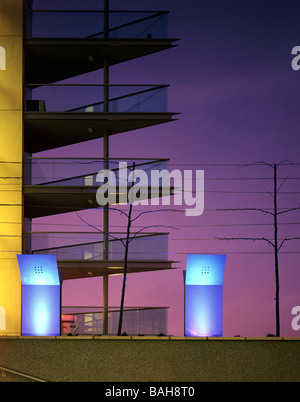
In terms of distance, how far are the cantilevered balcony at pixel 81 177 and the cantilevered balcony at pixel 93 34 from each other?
466cm

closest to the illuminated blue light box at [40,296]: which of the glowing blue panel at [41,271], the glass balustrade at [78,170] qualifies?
the glowing blue panel at [41,271]

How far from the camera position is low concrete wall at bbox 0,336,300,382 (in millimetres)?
18172

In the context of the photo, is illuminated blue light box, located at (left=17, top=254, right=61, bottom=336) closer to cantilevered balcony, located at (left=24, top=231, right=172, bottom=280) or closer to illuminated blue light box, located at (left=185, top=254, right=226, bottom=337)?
illuminated blue light box, located at (left=185, top=254, right=226, bottom=337)

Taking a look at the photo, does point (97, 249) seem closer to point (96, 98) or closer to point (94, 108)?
point (94, 108)

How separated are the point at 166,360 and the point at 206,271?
3.22 m

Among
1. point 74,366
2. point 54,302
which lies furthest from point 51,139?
point 74,366

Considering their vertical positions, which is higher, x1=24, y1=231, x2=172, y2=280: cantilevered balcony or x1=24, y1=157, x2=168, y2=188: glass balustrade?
x1=24, y1=157, x2=168, y2=188: glass balustrade

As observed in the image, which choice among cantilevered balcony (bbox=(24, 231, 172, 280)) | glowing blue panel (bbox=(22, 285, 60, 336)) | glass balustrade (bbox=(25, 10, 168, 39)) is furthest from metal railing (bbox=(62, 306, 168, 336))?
glass balustrade (bbox=(25, 10, 168, 39))

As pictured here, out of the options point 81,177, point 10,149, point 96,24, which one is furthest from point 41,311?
point 96,24

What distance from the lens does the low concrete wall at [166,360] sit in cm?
1817

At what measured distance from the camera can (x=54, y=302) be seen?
20.2 m

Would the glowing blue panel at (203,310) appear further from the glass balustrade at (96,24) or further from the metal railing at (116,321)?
the glass balustrade at (96,24)

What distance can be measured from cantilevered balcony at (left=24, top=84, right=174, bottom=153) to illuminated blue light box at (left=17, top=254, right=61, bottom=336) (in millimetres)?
9258
